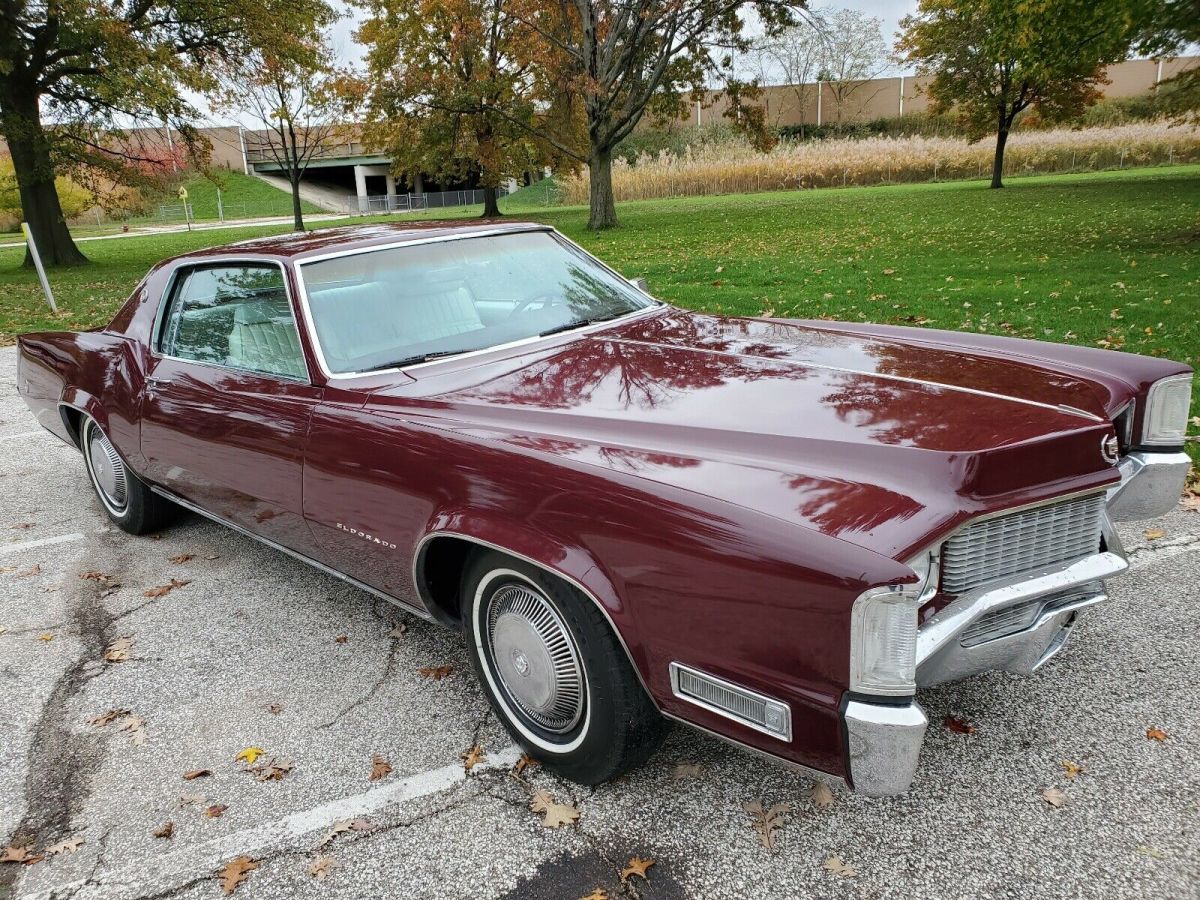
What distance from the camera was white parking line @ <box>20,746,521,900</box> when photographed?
83.8 inches

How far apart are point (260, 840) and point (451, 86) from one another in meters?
22.0

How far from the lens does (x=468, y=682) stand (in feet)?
9.61

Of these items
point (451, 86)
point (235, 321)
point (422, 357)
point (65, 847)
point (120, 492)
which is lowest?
point (65, 847)

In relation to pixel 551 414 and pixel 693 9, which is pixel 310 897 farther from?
pixel 693 9

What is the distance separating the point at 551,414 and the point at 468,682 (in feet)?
3.63

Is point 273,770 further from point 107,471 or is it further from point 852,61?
point 852,61

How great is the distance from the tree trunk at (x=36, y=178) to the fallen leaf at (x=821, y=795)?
66.9ft

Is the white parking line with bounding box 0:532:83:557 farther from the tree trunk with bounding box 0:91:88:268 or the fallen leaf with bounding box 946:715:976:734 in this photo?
the tree trunk with bounding box 0:91:88:268

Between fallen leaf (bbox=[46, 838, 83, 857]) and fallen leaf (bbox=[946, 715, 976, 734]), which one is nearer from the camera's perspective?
fallen leaf (bbox=[46, 838, 83, 857])

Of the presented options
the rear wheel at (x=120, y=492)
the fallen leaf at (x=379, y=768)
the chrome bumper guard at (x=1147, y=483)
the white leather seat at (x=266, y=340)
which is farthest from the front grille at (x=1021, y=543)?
the rear wheel at (x=120, y=492)

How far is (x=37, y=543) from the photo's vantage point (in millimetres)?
4363

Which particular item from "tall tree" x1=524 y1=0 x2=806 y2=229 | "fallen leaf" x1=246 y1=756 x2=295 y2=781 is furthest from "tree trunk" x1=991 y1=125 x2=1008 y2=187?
"fallen leaf" x1=246 y1=756 x2=295 y2=781

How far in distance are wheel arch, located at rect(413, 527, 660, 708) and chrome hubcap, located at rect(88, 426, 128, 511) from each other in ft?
8.07

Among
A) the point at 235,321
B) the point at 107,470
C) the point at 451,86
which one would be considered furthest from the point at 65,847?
the point at 451,86
